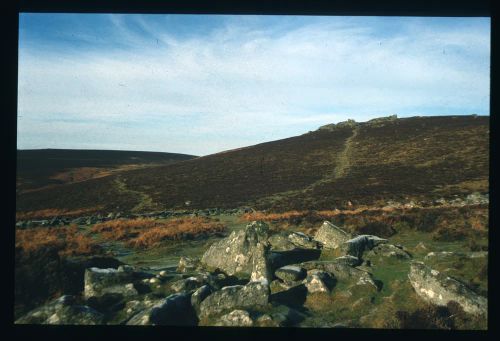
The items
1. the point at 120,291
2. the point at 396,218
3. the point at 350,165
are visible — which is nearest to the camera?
the point at 120,291

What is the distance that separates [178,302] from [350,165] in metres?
43.1

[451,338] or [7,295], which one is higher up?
[7,295]

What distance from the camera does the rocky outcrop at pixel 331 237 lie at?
12617mm

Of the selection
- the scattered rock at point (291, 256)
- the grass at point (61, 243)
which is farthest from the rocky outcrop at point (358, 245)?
the grass at point (61, 243)

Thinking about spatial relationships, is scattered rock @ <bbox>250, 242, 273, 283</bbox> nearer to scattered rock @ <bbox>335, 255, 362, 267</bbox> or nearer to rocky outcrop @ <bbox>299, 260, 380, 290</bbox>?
rocky outcrop @ <bbox>299, 260, 380, 290</bbox>

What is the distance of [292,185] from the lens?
39.3 metres

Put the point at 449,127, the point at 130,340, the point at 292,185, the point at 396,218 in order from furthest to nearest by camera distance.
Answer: the point at 449,127 < the point at 292,185 < the point at 396,218 < the point at 130,340

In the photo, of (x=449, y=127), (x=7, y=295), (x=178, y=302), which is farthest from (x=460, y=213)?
(x=449, y=127)

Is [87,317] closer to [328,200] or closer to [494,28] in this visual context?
[494,28]

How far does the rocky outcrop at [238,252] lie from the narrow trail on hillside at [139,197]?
21.6 m

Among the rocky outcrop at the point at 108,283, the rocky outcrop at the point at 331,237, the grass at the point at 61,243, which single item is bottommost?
the grass at the point at 61,243

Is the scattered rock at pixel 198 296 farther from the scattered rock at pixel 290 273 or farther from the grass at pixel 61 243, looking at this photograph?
the grass at pixel 61 243

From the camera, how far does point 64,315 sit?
7797 millimetres

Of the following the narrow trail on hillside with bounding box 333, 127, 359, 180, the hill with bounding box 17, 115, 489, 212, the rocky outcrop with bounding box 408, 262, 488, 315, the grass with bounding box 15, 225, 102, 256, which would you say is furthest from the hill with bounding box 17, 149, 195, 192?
the rocky outcrop with bounding box 408, 262, 488, 315
